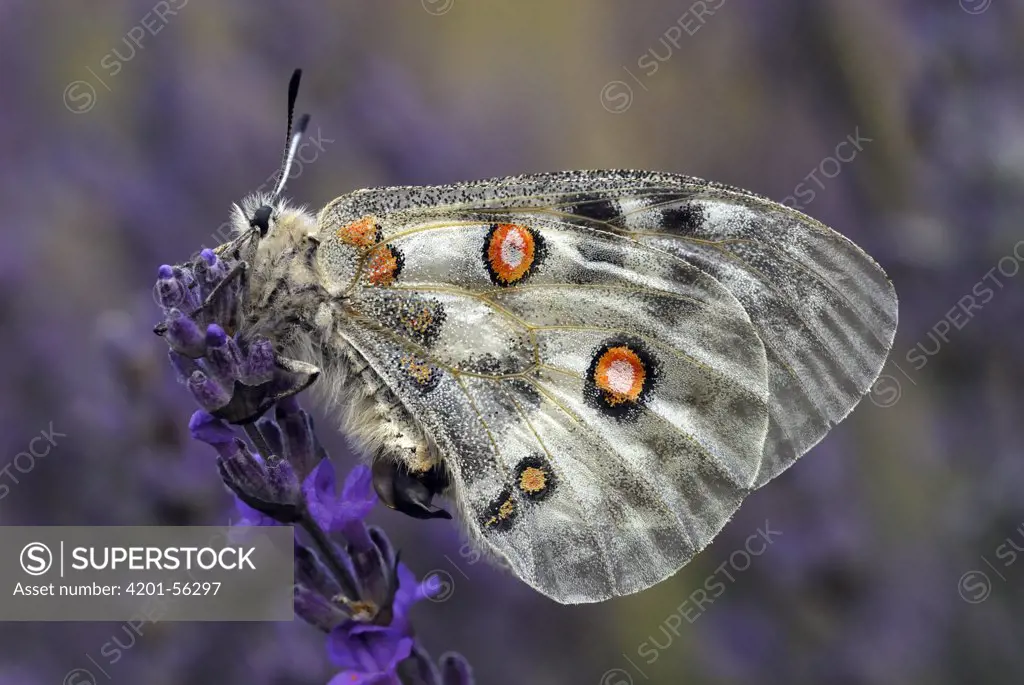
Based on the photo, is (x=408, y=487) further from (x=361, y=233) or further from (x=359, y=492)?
(x=361, y=233)

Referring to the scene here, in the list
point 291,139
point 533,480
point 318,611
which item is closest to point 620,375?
point 533,480

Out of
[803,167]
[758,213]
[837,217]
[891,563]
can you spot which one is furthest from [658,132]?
[758,213]

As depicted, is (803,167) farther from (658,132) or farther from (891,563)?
(891,563)

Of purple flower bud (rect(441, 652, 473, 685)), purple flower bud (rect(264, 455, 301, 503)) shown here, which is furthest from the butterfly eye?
purple flower bud (rect(441, 652, 473, 685))

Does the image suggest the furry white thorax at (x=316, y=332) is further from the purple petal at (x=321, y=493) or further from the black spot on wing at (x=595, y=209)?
the black spot on wing at (x=595, y=209)

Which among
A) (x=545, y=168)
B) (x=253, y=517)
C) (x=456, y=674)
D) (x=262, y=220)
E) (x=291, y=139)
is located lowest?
(x=456, y=674)
